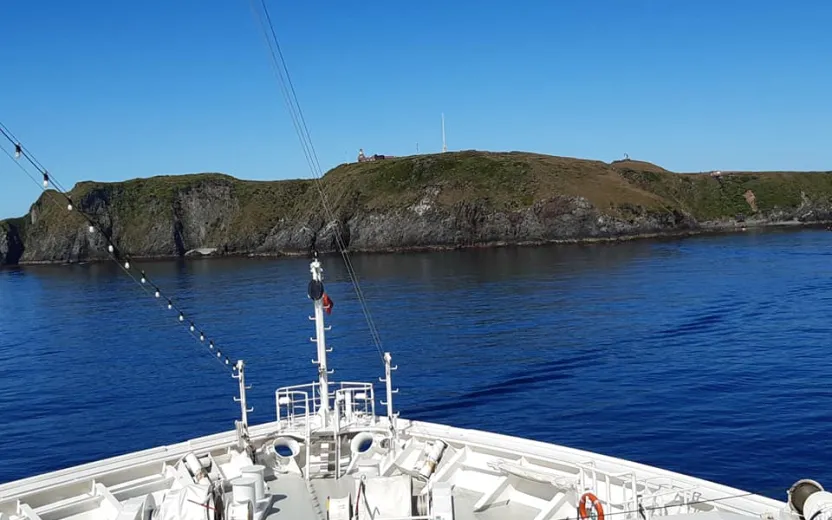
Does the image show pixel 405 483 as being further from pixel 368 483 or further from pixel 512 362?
pixel 512 362

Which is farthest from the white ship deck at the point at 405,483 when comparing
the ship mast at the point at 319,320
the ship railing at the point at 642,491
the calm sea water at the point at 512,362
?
the calm sea water at the point at 512,362

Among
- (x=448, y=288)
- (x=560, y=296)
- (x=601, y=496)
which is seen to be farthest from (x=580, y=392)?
(x=448, y=288)

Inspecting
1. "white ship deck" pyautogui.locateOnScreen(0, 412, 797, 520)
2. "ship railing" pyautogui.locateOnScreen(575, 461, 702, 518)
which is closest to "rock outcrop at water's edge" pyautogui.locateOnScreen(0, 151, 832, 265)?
"white ship deck" pyautogui.locateOnScreen(0, 412, 797, 520)

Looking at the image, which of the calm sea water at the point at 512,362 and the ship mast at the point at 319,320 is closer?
the ship mast at the point at 319,320

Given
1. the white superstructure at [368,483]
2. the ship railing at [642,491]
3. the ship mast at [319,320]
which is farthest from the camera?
the ship mast at [319,320]

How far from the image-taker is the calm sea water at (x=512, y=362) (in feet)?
104

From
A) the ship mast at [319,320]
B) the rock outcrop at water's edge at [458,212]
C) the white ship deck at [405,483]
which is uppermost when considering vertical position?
the rock outcrop at water's edge at [458,212]

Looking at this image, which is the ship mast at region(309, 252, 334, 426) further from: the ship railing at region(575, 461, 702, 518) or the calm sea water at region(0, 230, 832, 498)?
the calm sea water at region(0, 230, 832, 498)

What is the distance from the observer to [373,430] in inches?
777

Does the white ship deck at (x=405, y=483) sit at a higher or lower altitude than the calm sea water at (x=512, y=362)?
higher

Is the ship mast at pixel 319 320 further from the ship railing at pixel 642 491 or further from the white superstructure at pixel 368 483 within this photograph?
the ship railing at pixel 642 491

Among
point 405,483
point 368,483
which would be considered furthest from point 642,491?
point 368,483

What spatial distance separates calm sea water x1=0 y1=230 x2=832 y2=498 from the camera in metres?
31.7

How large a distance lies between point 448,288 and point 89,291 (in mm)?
57719
